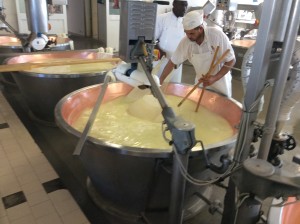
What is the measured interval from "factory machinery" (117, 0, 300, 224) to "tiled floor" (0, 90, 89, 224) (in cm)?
105

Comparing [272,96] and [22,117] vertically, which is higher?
[272,96]

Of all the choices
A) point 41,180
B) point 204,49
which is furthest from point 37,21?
point 204,49

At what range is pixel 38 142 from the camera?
279 cm

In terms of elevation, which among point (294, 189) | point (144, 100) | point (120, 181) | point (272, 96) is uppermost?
point (272, 96)

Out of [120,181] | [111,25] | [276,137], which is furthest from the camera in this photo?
[111,25]

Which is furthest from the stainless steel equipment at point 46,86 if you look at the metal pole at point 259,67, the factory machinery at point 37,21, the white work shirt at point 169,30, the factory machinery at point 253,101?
the metal pole at point 259,67

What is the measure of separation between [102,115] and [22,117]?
1678 mm

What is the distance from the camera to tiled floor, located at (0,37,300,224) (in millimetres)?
1841

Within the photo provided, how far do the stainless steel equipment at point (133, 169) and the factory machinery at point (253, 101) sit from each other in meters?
0.23

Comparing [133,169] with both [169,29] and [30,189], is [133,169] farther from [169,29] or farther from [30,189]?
[169,29]

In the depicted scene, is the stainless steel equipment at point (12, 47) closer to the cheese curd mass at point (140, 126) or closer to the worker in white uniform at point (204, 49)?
the cheese curd mass at point (140, 126)

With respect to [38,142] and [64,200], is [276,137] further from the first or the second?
[38,142]

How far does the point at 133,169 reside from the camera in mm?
1514

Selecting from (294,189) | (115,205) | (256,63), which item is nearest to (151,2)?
(256,63)
